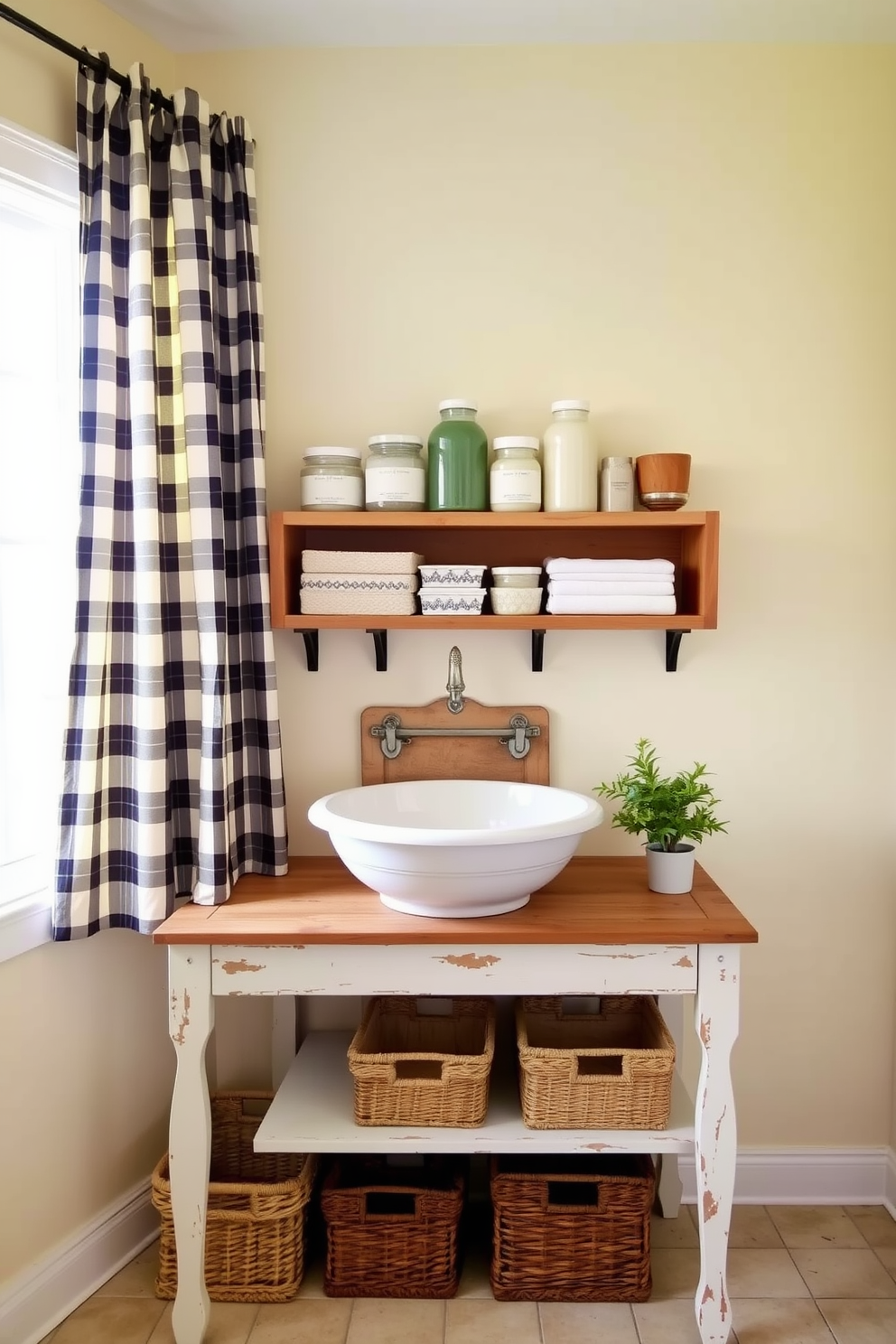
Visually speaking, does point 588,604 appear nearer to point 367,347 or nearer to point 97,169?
point 367,347

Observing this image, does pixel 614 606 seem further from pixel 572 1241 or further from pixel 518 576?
pixel 572 1241

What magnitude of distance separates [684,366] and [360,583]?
87 centimetres

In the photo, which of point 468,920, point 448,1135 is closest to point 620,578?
point 468,920

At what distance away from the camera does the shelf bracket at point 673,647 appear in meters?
2.12

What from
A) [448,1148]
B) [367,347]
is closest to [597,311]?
[367,347]

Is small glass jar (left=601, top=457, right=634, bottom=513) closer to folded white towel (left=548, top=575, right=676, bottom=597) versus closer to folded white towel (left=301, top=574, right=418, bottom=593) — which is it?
folded white towel (left=548, top=575, right=676, bottom=597)

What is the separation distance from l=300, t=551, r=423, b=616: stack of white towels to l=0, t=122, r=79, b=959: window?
48 cm

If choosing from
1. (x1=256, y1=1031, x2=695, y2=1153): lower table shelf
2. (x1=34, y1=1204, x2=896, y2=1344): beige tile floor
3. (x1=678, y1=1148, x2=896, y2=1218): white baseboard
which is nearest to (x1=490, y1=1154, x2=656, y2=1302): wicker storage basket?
(x1=34, y1=1204, x2=896, y2=1344): beige tile floor

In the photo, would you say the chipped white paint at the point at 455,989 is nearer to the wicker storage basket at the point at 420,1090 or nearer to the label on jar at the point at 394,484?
the wicker storage basket at the point at 420,1090

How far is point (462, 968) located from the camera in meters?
1.72

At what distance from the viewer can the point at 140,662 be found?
6.12 feet

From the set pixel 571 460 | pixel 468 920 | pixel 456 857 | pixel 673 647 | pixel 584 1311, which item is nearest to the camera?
pixel 456 857

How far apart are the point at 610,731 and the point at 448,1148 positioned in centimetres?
93

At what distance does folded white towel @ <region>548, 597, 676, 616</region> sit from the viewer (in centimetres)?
198
